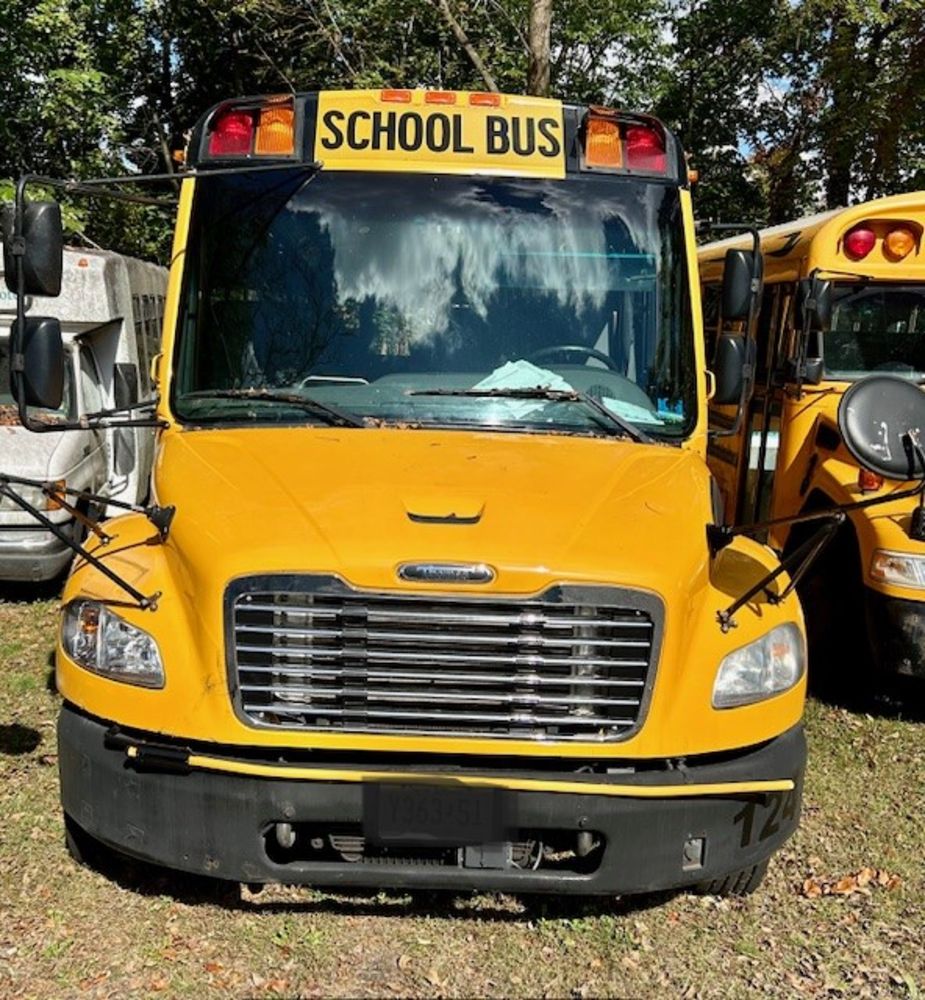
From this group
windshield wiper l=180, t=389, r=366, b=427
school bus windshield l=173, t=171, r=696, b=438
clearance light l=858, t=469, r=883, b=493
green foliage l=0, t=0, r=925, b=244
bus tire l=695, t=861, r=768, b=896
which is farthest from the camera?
green foliage l=0, t=0, r=925, b=244

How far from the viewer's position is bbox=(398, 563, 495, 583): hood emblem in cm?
301

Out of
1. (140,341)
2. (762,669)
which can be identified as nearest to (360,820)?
(762,669)

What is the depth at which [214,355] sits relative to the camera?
4133 millimetres

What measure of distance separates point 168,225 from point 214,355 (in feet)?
48.1

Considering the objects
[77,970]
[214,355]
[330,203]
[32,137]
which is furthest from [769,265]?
[32,137]

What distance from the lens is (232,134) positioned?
437 cm

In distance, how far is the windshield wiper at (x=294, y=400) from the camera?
3.90 m

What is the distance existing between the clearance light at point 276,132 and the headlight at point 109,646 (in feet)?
6.71

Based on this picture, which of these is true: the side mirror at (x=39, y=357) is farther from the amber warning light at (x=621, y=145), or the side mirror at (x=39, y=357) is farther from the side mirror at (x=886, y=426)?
the side mirror at (x=886, y=426)

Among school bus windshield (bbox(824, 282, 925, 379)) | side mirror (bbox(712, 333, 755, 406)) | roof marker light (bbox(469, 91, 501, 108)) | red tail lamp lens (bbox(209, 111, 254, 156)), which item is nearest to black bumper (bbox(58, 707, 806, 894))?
side mirror (bbox(712, 333, 755, 406))

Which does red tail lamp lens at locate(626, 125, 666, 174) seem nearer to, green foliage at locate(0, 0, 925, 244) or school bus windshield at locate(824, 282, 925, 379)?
school bus windshield at locate(824, 282, 925, 379)

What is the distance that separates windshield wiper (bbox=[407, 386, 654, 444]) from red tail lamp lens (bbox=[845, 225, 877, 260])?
2.70 meters

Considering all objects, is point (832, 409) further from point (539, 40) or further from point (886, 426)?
point (539, 40)

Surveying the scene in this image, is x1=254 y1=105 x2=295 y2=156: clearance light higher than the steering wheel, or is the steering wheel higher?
x1=254 y1=105 x2=295 y2=156: clearance light
